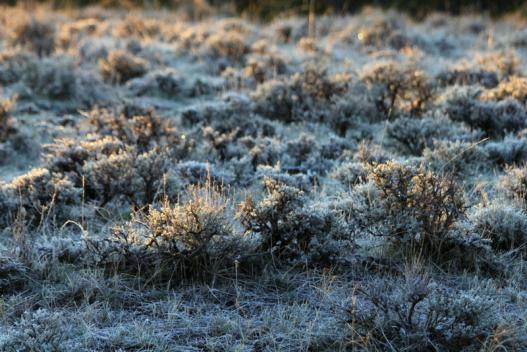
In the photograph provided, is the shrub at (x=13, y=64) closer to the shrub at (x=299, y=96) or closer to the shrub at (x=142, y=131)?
the shrub at (x=142, y=131)

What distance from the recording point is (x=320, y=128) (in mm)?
7547

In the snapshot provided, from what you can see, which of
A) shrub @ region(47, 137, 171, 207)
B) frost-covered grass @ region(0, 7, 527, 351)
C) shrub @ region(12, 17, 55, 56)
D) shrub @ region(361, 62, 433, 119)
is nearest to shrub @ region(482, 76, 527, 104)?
frost-covered grass @ region(0, 7, 527, 351)

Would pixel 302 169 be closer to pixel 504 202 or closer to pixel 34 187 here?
pixel 504 202

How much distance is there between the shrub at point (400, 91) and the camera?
308 inches

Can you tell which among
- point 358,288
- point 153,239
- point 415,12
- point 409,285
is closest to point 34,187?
point 153,239

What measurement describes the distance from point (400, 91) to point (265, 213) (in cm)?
443

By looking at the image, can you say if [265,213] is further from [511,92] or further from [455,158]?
[511,92]

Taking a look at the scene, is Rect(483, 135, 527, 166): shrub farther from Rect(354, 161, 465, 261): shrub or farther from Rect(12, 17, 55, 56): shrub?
Rect(12, 17, 55, 56): shrub

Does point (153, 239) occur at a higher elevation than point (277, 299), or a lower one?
higher

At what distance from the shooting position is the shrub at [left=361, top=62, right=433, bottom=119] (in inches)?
308

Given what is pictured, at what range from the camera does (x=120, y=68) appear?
9.78 m

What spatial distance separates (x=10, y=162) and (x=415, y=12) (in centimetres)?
1516

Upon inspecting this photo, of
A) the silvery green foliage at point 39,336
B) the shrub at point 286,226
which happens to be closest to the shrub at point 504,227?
the shrub at point 286,226

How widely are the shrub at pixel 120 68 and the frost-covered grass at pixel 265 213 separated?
1.41 feet
